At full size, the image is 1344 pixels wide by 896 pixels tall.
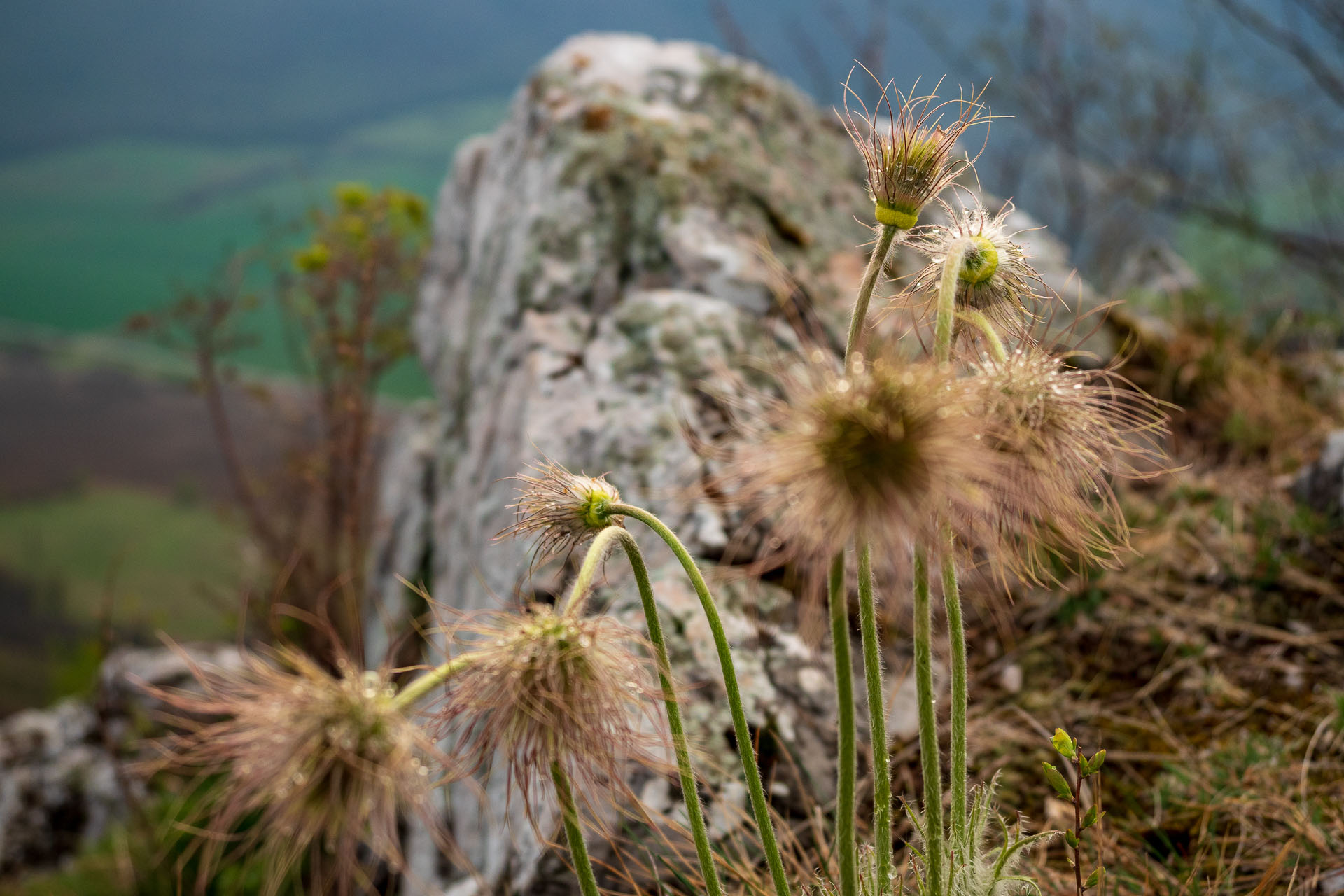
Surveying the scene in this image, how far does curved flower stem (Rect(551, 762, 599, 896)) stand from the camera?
0.81 m

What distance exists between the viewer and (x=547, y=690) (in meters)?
0.80

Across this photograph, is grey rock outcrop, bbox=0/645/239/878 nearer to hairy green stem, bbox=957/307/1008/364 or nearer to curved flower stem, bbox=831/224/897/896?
curved flower stem, bbox=831/224/897/896

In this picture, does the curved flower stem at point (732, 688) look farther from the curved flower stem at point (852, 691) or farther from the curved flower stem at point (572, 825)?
the curved flower stem at point (572, 825)

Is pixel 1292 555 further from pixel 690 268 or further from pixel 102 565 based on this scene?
pixel 102 565

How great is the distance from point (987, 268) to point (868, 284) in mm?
201

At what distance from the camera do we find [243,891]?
3350 millimetres

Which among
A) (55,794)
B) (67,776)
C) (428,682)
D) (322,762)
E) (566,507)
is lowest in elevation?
(55,794)

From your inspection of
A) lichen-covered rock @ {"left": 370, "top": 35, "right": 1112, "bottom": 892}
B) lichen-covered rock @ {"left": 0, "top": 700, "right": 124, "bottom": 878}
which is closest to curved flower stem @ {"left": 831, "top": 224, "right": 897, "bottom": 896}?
→ lichen-covered rock @ {"left": 370, "top": 35, "right": 1112, "bottom": 892}

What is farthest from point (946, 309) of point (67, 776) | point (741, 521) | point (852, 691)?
point (67, 776)

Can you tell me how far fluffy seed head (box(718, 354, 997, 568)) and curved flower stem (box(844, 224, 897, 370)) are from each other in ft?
0.40

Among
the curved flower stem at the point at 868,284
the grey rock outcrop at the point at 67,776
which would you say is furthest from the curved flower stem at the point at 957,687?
the grey rock outcrop at the point at 67,776

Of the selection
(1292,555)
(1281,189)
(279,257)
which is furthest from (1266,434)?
(1281,189)

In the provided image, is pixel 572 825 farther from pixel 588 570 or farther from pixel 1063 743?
pixel 1063 743

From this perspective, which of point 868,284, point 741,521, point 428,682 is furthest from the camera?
point 741,521
